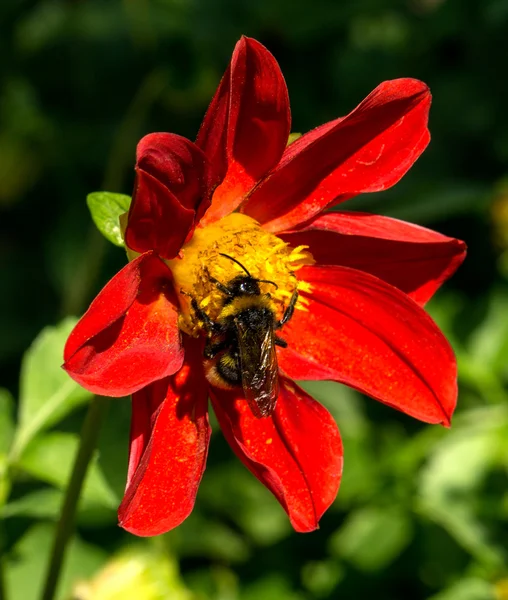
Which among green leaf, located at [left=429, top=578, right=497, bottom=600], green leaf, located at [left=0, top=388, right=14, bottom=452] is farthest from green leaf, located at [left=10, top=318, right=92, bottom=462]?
green leaf, located at [left=429, top=578, right=497, bottom=600]

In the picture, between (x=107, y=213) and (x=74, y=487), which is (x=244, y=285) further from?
(x=74, y=487)

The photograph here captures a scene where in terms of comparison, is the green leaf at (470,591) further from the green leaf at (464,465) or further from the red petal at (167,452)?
the red petal at (167,452)

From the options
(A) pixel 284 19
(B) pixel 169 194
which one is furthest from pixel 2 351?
(B) pixel 169 194

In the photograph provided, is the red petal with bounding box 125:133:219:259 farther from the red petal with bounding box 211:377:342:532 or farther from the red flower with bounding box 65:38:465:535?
the red petal with bounding box 211:377:342:532

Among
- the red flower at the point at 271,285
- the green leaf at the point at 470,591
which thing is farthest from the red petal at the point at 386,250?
the green leaf at the point at 470,591

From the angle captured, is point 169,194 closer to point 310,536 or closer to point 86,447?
point 86,447

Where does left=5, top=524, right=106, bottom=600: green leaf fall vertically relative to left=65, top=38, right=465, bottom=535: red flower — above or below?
below
